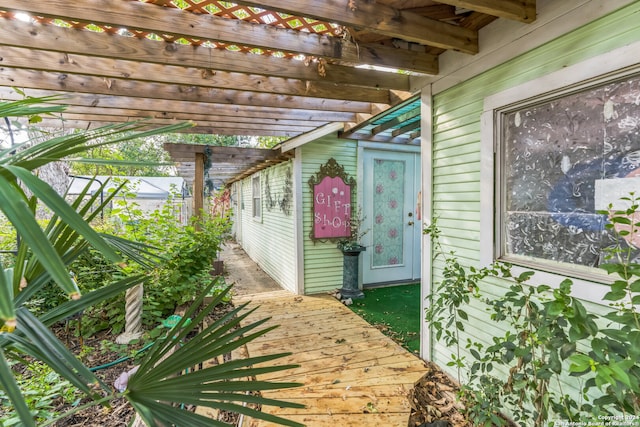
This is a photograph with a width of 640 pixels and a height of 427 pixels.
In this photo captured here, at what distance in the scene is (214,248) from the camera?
12.6ft

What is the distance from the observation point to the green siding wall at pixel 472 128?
4.81 ft

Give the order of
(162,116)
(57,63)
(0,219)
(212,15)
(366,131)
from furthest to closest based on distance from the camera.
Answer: (366,131) < (162,116) < (0,219) < (57,63) < (212,15)

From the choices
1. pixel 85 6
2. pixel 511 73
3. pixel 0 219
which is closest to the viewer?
pixel 85 6

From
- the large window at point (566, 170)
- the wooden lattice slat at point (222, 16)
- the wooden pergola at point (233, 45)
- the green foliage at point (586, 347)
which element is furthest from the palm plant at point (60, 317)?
the large window at point (566, 170)

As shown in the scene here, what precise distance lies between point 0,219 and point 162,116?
1.93 m

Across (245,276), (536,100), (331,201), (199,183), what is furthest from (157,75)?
(245,276)

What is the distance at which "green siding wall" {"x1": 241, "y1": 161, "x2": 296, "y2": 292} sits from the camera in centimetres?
505

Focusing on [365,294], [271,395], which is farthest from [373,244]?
[271,395]

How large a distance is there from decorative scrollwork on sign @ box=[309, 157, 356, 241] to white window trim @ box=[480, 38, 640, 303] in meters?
2.78

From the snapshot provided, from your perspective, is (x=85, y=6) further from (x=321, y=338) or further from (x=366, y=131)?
(x=366, y=131)

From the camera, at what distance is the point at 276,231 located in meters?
5.94

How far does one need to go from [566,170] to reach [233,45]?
2178mm

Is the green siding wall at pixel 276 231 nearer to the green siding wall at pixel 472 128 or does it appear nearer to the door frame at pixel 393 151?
the door frame at pixel 393 151

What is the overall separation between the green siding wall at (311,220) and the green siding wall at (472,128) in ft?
7.36
